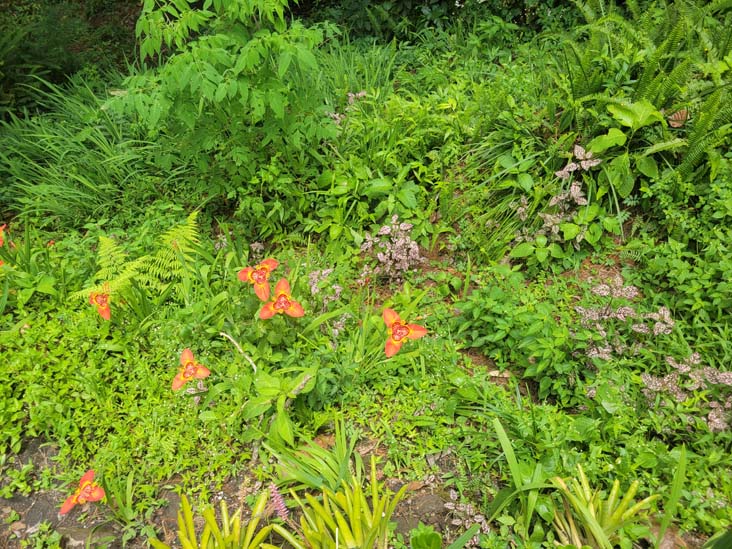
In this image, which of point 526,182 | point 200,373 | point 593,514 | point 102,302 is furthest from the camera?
point 526,182

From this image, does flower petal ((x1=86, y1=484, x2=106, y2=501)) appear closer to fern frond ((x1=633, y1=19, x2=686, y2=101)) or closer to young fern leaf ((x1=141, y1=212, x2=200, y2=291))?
young fern leaf ((x1=141, y1=212, x2=200, y2=291))

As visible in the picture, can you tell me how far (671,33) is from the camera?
3127 mm

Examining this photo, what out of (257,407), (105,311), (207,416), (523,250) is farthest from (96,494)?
(523,250)

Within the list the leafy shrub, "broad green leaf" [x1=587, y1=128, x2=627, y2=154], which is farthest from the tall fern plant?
"broad green leaf" [x1=587, y1=128, x2=627, y2=154]

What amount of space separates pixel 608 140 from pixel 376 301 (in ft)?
5.24

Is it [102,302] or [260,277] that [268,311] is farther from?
[102,302]

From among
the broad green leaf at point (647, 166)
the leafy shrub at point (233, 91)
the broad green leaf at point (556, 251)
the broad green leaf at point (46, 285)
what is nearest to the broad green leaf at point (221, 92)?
the leafy shrub at point (233, 91)

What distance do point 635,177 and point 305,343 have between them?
6.97 feet

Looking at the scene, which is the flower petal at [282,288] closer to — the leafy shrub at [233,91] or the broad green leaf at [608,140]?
the leafy shrub at [233,91]

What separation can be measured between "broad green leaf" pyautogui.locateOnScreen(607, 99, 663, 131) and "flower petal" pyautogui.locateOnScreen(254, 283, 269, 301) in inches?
86.5

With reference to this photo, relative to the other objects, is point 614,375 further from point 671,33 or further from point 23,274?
point 23,274

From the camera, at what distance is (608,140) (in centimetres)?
296

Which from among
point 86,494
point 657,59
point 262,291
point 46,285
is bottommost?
point 86,494

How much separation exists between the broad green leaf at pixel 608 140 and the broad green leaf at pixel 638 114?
0.22ft
